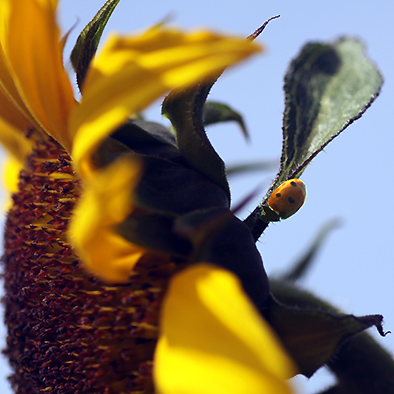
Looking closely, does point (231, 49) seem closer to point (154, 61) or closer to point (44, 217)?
point (154, 61)

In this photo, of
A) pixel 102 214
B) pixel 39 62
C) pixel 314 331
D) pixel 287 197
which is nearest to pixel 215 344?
pixel 102 214

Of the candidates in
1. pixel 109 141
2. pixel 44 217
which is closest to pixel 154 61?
pixel 109 141

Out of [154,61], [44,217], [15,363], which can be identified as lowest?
[15,363]

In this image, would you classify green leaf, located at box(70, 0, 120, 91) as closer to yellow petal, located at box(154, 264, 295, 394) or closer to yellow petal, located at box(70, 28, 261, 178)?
yellow petal, located at box(70, 28, 261, 178)

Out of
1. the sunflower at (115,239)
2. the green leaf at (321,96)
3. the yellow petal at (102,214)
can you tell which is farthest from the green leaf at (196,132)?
the yellow petal at (102,214)

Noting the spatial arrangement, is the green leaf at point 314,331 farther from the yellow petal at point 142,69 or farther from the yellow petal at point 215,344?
the yellow petal at point 142,69

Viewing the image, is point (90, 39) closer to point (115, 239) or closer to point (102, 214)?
point (115, 239)
